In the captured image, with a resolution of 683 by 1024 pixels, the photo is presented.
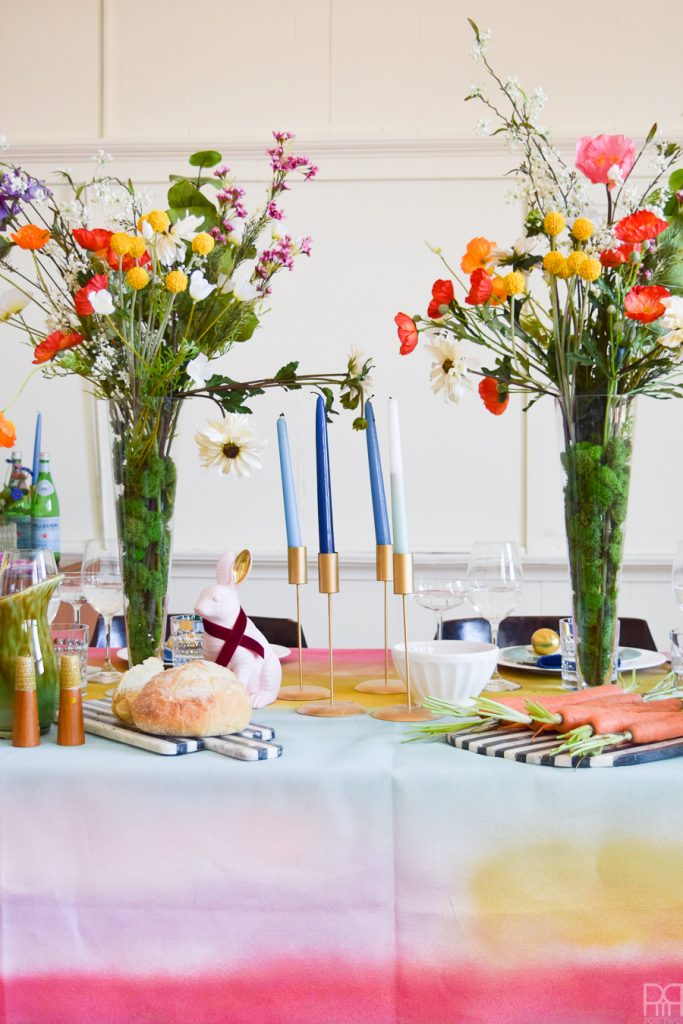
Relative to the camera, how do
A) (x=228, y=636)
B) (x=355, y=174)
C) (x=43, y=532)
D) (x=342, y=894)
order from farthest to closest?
(x=355, y=174), (x=43, y=532), (x=228, y=636), (x=342, y=894)

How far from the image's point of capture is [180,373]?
1.45 m

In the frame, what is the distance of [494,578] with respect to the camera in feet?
4.73

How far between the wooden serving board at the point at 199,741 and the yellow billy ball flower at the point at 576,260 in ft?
2.13

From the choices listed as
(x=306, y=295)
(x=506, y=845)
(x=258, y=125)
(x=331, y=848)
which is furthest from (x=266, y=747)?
(x=258, y=125)

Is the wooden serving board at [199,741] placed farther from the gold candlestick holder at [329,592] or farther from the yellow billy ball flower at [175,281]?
the yellow billy ball flower at [175,281]

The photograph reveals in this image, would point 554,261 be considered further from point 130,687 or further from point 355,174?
point 355,174

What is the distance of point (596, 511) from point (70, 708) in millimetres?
685

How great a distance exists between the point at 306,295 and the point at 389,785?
9.41 ft

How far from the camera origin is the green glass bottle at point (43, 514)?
2.77 meters

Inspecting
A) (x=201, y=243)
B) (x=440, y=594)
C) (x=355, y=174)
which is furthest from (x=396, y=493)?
(x=355, y=174)

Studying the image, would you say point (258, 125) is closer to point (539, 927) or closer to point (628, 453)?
point (628, 453)

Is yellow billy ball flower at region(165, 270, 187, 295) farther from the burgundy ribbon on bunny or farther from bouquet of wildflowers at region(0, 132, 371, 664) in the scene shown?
the burgundy ribbon on bunny

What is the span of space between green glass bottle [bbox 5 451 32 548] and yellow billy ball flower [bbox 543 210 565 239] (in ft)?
6.07

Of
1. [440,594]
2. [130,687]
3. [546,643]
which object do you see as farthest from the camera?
[546,643]
